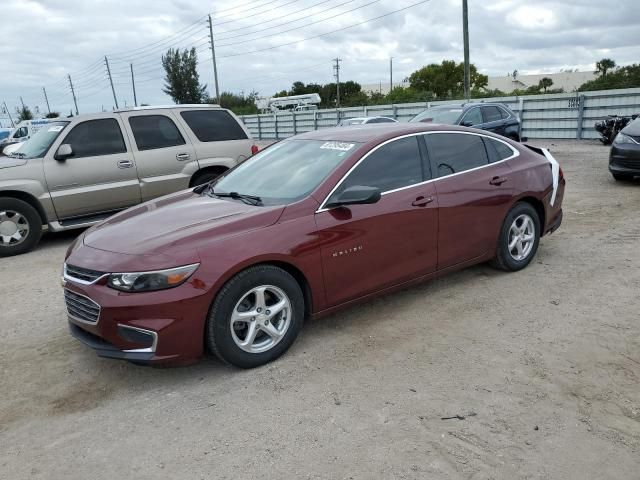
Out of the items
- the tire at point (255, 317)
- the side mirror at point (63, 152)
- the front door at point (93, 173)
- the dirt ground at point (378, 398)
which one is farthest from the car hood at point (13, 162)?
the tire at point (255, 317)

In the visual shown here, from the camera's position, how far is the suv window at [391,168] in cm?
409

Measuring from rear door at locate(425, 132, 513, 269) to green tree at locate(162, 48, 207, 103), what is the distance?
60483 millimetres

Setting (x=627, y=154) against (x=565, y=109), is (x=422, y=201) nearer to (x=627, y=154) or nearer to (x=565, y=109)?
(x=627, y=154)

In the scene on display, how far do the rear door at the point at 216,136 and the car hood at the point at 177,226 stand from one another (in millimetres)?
4186

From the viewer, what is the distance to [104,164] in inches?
299

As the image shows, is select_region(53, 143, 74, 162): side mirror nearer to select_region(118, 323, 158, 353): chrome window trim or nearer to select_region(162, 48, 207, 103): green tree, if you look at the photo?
select_region(118, 323, 158, 353): chrome window trim

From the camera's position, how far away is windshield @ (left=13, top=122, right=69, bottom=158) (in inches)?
294

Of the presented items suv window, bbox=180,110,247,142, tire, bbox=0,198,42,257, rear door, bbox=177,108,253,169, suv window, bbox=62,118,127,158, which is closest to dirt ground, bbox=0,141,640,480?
tire, bbox=0,198,42,257

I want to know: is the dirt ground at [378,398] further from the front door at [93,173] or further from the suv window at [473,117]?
the suv window at [473,117]

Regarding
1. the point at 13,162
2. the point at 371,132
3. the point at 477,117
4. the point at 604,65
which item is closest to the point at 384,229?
the point at 371,132

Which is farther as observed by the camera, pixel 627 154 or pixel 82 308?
pixel 627 154

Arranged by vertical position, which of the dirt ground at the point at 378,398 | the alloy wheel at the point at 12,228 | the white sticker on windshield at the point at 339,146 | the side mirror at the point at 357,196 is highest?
the white sticker on windshield at the point at 339,146

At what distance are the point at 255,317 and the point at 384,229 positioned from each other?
4.08 ft

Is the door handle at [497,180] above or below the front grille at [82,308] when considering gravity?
above
